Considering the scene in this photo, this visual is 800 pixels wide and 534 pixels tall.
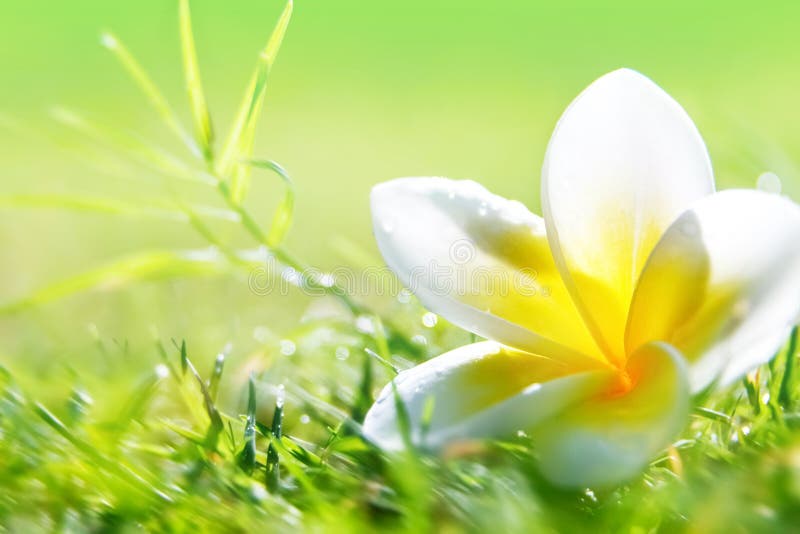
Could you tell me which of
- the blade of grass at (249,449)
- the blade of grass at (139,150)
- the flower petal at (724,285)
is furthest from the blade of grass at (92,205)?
the flower petal at (724,285)

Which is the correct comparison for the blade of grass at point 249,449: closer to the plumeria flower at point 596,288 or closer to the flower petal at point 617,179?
the plumeria flower at point 596,288

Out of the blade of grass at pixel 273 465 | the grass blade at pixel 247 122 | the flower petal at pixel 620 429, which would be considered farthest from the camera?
the grass blade at pixel 247 122

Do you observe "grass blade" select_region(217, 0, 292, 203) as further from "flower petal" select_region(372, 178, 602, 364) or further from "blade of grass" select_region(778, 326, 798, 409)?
"blade of grass" select_region(778, 326, 798, 409)

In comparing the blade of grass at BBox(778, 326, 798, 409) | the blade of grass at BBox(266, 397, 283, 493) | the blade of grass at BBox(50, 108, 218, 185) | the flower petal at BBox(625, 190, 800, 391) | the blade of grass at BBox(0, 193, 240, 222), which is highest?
the flower petal at BBox(625, 190, 800, 391)

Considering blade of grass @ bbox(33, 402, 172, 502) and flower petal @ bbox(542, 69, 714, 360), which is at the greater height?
flower petal @ bbox(542, 69, 714, 360)

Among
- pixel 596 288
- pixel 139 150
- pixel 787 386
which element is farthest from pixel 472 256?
pixel 139 150

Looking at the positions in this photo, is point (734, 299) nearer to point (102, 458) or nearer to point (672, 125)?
point (672, 125)

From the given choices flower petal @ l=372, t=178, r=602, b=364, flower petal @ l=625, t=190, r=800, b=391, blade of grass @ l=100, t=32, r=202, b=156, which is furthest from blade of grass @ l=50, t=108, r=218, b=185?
flower petal @ l=625, t=190, r=800, b=391
